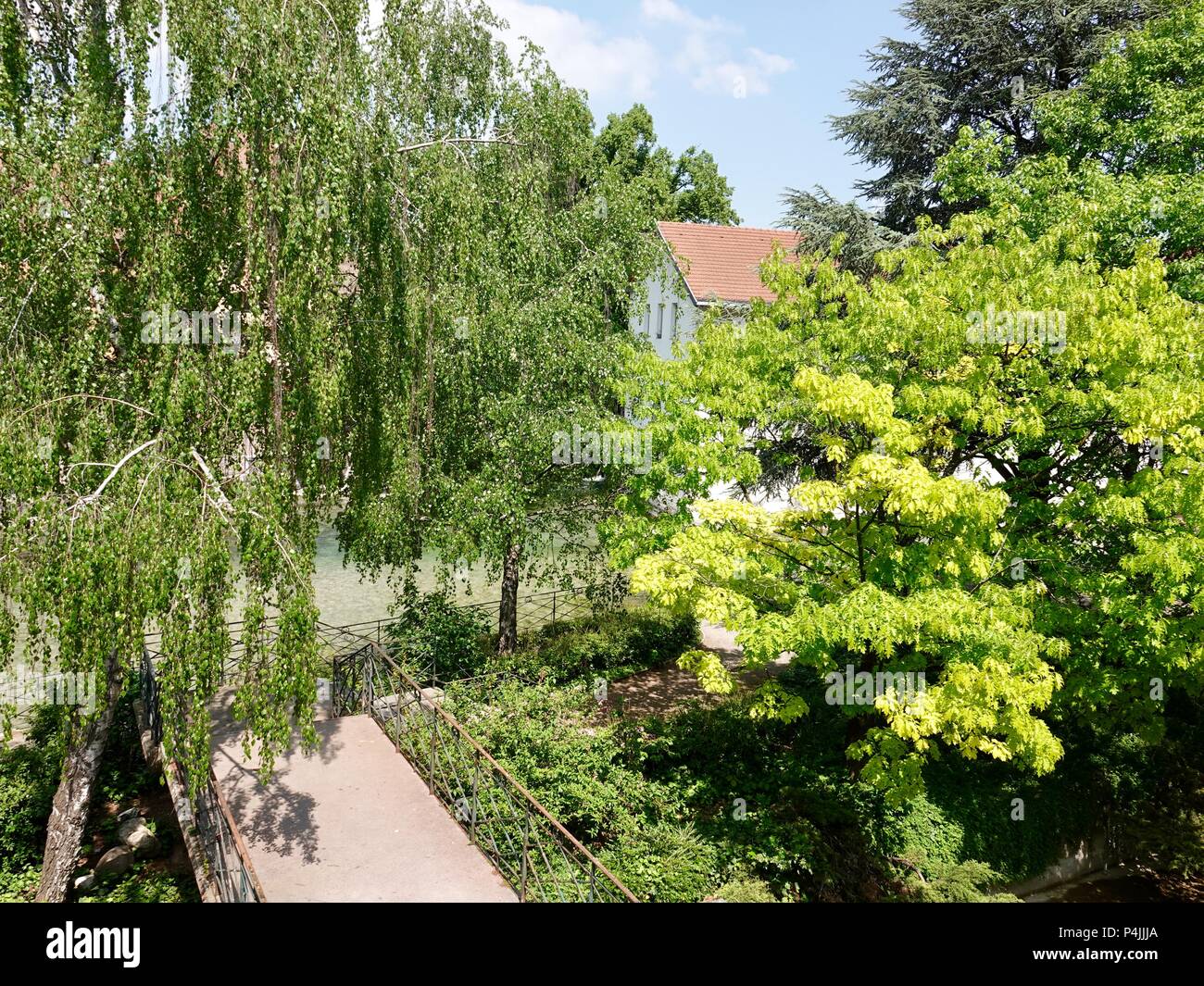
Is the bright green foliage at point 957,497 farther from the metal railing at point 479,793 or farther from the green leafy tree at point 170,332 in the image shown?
the green leafy tree at point 170,332

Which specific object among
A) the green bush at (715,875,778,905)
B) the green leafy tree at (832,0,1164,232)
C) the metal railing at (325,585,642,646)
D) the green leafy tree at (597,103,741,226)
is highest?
the green leafy tree at (597,103,741,226)

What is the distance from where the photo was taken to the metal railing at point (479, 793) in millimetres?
8523

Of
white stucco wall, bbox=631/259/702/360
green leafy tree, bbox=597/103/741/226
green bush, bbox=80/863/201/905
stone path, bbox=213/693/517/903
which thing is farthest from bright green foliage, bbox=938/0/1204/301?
green leafy tree, bbox=597/103/741/226

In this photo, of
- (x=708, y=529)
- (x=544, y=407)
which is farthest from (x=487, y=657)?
(x=708, y=529)

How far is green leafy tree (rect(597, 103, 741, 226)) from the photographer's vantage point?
4121 cm

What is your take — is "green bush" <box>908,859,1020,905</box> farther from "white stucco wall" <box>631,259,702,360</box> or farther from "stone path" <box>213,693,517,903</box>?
"white stucco wall" <box>631,259,702,360</box>

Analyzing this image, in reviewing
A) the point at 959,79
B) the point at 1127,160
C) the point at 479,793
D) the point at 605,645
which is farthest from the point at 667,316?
the point at 479,793

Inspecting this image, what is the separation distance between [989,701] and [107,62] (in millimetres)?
11099

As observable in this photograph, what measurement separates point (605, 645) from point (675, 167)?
3391 centimetres

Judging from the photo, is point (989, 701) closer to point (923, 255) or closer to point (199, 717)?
point (923, 255)

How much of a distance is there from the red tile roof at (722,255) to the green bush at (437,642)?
14.9m

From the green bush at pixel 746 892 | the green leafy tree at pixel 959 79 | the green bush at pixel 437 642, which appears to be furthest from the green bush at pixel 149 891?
the green leafy tree at pixel 959 79

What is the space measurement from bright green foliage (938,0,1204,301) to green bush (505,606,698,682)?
9662mm

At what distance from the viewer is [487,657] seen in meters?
15.6
